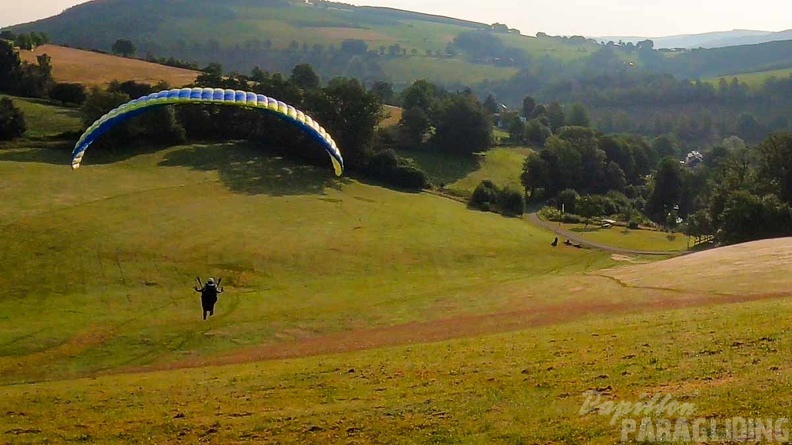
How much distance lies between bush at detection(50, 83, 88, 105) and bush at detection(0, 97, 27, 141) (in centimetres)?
1758

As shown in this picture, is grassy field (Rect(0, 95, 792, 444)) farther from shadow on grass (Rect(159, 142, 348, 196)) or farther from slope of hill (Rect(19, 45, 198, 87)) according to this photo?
slope of hill (Rect(19, 45, 198, 87))

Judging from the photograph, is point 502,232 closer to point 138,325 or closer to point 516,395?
point 138,325

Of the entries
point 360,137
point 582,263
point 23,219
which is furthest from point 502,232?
point 23,219

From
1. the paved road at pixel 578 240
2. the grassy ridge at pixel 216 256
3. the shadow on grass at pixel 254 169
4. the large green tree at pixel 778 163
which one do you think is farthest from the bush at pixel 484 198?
the large green tree at pixel 778 163

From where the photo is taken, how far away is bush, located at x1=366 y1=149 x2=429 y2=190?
88.6 m

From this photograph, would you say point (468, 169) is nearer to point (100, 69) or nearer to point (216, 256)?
point (100, 69)

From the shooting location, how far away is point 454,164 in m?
107

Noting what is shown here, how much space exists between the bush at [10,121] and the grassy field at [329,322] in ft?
9.39

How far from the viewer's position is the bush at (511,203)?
86.0 meters

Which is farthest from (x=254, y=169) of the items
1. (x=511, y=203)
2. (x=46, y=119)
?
(x=511, y=203)

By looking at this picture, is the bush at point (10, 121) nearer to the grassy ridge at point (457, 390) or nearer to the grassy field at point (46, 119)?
the grassy field at point (46, 119)

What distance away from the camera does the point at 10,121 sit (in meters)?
69.6

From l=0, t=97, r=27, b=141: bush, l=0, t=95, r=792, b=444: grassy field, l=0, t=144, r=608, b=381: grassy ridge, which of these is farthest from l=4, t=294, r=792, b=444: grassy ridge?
l=0, t=97, r=27, b=141: bush

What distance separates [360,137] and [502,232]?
3081 cm
